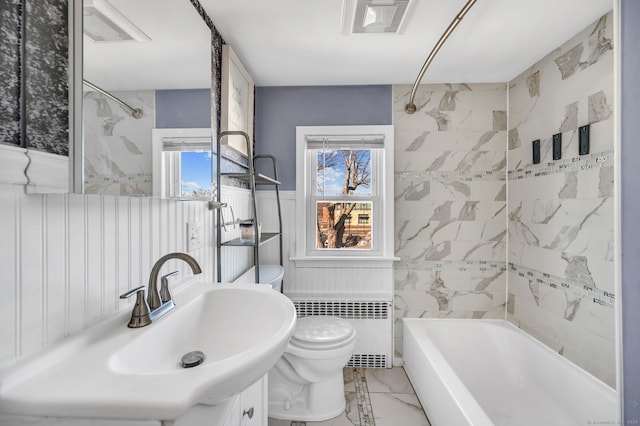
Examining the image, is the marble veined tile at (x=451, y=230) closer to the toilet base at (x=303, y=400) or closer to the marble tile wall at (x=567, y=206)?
the marble tile wall at (x=567, y=206)

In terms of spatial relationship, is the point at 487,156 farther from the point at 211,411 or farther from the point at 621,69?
the point at 211,411

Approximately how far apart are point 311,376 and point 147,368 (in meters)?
1.16

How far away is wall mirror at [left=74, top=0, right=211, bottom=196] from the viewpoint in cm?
78

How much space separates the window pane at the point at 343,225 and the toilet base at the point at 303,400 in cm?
98

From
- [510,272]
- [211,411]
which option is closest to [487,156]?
[510,272]

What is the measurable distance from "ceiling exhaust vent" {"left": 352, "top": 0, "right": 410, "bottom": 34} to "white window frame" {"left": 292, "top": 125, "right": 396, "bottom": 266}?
775 millimetres

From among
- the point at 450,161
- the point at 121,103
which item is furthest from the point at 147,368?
the point at 450,161

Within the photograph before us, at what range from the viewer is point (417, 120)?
2250 millimetres

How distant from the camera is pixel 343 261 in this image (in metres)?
2.24

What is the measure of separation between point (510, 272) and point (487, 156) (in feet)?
2.98

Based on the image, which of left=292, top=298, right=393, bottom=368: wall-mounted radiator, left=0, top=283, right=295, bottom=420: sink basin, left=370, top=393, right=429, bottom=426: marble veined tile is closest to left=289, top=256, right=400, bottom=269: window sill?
left=292, top=298, right=393, bottom=368: wall-mounted radiator

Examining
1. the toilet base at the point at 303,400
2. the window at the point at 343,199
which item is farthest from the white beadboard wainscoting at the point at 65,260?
the window at the point at 343,199

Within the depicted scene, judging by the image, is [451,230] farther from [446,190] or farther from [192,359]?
[192,359]

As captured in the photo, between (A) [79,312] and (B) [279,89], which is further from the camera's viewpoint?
(B) [279,89]
